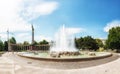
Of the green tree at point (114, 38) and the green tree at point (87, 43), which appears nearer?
the green tree at point (114, 38)

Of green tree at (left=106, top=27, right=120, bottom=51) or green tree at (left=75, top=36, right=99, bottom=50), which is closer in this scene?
green tree at (left=106, top=27, right=120, bottom=51)

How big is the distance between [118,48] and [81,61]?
1168 inches

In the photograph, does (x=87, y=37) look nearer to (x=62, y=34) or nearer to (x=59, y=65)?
(x=62, y=34)

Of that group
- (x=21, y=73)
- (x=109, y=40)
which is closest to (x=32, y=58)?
(x=21, y=73)

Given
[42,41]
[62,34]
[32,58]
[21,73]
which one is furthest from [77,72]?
[42,41]

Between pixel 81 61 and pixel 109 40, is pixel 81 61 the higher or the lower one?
the lower one

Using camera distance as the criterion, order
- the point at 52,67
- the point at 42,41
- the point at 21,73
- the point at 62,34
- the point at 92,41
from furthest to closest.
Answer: the point at 42,41 → the point at 92,41 → the point at 62,34 → the point at 52,67 → the point at 21,73

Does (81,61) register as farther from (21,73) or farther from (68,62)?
(21,73)

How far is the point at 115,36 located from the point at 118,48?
3131mm

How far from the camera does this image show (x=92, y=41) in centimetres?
5838

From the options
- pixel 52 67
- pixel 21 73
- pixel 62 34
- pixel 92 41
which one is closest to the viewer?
pixel 21 73

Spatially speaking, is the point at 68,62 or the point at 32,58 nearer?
the point at 68,62

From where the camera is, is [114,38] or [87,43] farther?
[87,43]

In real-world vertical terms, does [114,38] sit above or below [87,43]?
above
